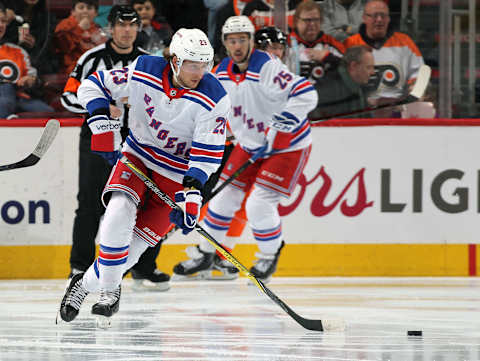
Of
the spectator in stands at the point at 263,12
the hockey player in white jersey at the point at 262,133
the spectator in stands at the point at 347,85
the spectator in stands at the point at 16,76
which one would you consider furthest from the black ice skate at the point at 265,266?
the spectator in stands at the point at 16,76

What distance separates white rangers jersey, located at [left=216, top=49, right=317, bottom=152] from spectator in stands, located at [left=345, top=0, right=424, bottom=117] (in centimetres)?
74

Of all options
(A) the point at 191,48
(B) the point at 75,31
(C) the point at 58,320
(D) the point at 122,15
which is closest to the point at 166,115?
(A) the point at 191,48

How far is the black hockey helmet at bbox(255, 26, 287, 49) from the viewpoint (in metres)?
4.96

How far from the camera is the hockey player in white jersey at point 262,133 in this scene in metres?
4.78

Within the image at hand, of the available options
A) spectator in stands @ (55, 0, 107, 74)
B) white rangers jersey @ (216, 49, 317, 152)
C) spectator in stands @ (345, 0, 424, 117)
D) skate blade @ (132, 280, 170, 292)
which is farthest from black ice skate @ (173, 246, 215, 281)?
spectator in stands @ (345, 0, 424, 117)

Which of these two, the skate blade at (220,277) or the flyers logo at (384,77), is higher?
the flyers logo at (384,77)

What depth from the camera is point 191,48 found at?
3.38 metres

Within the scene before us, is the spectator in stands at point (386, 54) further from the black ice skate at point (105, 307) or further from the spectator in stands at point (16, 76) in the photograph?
the black ice skate at point (105, 307)

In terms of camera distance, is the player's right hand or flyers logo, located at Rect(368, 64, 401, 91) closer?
the player's right hand

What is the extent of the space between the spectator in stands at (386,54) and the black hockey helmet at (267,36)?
2.10 feet

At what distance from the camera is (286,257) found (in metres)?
5.25

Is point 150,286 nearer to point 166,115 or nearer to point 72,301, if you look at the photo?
point 72,301

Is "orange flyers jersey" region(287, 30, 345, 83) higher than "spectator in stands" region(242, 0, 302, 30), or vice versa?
"spectator in stands" region(242, 0, 302, 30)

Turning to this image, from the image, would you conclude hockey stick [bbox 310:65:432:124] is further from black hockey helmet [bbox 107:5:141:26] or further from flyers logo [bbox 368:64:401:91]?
black hockey helmet [bbox 107:5:141:26]
